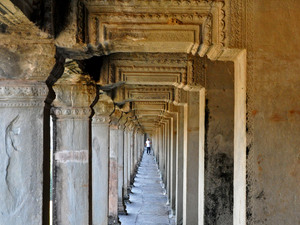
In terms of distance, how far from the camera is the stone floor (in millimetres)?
12281

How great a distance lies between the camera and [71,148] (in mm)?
6281

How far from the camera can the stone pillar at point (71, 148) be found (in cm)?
617

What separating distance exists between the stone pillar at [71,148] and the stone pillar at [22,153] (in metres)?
2.53

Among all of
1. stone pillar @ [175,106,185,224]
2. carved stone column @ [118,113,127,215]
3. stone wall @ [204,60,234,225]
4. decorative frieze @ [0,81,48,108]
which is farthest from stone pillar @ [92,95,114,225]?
carved stone column @ [118,113,127,215]

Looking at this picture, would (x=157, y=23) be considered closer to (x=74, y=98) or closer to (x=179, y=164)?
(x=74, y=98)

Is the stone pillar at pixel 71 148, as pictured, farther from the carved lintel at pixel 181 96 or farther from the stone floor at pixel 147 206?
the stone floor at pixel 147 206

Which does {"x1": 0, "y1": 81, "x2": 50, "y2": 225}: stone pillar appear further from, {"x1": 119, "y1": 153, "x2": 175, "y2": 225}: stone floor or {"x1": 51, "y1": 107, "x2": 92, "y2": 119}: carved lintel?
{"x1": 119, "y1": 153, "x2": 175, "y2": 225}: stone floor

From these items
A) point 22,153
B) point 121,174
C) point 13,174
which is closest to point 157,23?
point 22,153

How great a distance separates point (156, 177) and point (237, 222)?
20.4 metres

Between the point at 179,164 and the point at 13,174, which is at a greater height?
the point at 13,174

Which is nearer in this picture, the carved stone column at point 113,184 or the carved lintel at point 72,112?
the carved lintel at point 72,112

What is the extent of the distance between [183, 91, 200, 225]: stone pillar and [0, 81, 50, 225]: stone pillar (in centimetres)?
413

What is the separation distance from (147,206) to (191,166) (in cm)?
787

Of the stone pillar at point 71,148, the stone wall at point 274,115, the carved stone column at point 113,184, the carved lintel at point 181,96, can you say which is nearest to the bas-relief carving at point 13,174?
the stone wall at point 274,115
